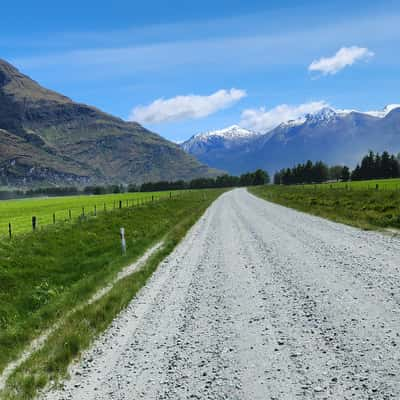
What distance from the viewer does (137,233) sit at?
82.2ft

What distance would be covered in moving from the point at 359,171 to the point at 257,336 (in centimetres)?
15089

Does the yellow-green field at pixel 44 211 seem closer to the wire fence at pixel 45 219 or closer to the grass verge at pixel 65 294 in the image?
the wire fence at pixel 45 219

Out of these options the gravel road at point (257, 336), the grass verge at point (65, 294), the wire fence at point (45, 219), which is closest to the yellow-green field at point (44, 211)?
the wire fence at point (45, 219)

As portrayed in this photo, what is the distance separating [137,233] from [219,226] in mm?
5599

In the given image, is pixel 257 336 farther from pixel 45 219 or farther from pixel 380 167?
pixel 380 167

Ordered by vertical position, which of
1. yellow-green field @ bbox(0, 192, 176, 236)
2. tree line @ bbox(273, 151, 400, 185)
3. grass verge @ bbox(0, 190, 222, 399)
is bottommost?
grass verge @ bbox(0, 190, 222, 399)

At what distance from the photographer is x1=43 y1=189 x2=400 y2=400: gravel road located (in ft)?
18.1

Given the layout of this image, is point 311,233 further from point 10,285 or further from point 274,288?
point 10,285

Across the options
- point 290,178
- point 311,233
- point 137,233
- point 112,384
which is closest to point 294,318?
point 112,384

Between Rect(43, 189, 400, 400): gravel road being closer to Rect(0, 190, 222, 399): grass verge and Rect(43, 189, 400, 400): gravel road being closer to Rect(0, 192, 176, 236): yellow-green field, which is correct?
Rect(0, 190, 222, 399): grass verge

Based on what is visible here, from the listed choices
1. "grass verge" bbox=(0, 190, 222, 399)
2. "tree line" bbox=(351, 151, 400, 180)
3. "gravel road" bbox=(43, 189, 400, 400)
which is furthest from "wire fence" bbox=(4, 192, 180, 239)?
"tree line" bbox=(351, 151, 400, 180)

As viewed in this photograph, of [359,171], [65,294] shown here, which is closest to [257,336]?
[65,294]

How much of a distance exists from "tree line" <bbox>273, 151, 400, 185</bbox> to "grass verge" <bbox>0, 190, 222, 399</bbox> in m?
131

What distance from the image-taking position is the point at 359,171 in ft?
478
